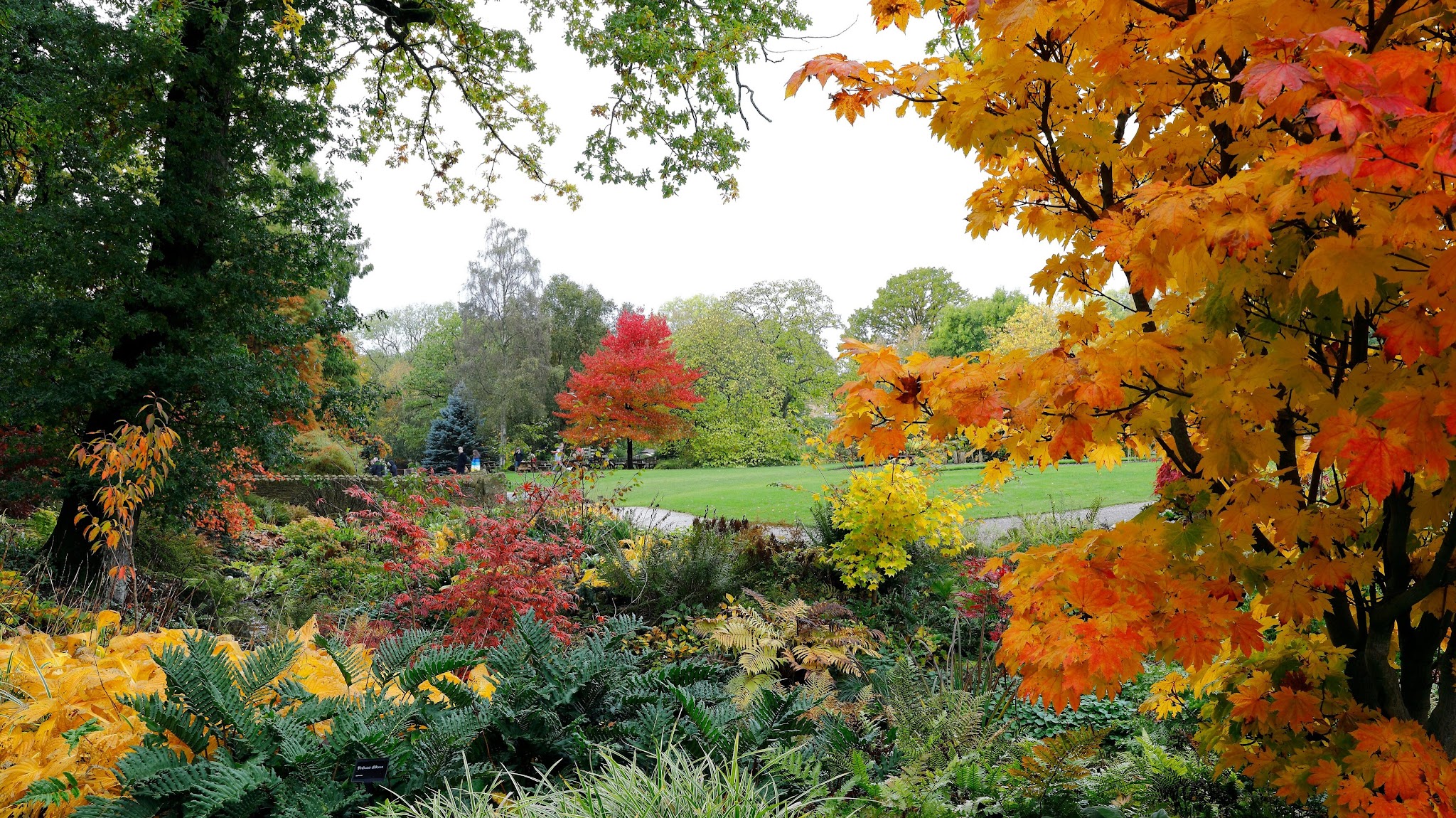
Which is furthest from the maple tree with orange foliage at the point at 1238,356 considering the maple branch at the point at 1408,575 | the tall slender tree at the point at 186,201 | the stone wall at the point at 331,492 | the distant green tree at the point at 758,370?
the distant green tree at the point at 758,370

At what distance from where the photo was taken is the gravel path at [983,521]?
779 centimetres

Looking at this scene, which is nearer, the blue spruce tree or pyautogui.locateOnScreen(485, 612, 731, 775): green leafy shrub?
pyautogui.locateOnScreen(485, 612, 731, 775): green leafy shrub

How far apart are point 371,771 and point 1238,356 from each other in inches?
94.4

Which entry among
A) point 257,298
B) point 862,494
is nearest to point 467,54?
point 257,298

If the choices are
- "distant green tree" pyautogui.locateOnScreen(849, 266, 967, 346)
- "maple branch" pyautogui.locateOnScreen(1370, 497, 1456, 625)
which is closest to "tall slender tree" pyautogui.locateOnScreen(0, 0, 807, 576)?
"maple branch" pyautogui.locateOnScreen(1370, 497, 1456, 625)

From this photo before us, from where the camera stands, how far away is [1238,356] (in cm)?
174

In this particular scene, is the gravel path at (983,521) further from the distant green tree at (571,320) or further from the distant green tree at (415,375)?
the distant green tree at (571,320)

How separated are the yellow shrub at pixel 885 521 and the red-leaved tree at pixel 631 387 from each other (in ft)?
51.1

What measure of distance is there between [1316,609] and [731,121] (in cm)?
667

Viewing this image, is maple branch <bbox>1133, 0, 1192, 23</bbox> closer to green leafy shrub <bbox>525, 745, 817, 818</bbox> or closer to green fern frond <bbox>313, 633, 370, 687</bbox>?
green leafy shrub <bbox>525, 745, 817, 818</bbox>

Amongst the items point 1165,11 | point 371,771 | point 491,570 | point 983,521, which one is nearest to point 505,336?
point 983,521

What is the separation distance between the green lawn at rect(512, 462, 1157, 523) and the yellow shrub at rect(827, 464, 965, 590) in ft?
2.59

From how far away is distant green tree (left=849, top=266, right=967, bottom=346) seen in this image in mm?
36125

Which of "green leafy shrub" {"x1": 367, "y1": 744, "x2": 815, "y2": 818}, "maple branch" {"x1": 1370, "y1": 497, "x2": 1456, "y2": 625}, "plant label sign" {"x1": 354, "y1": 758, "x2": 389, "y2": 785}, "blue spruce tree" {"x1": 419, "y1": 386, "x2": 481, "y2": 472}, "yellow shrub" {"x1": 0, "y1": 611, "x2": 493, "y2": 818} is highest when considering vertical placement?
"blue spruce tree" {"x1": 419, "y1": 386, "x2": 481, "y2": 472}
